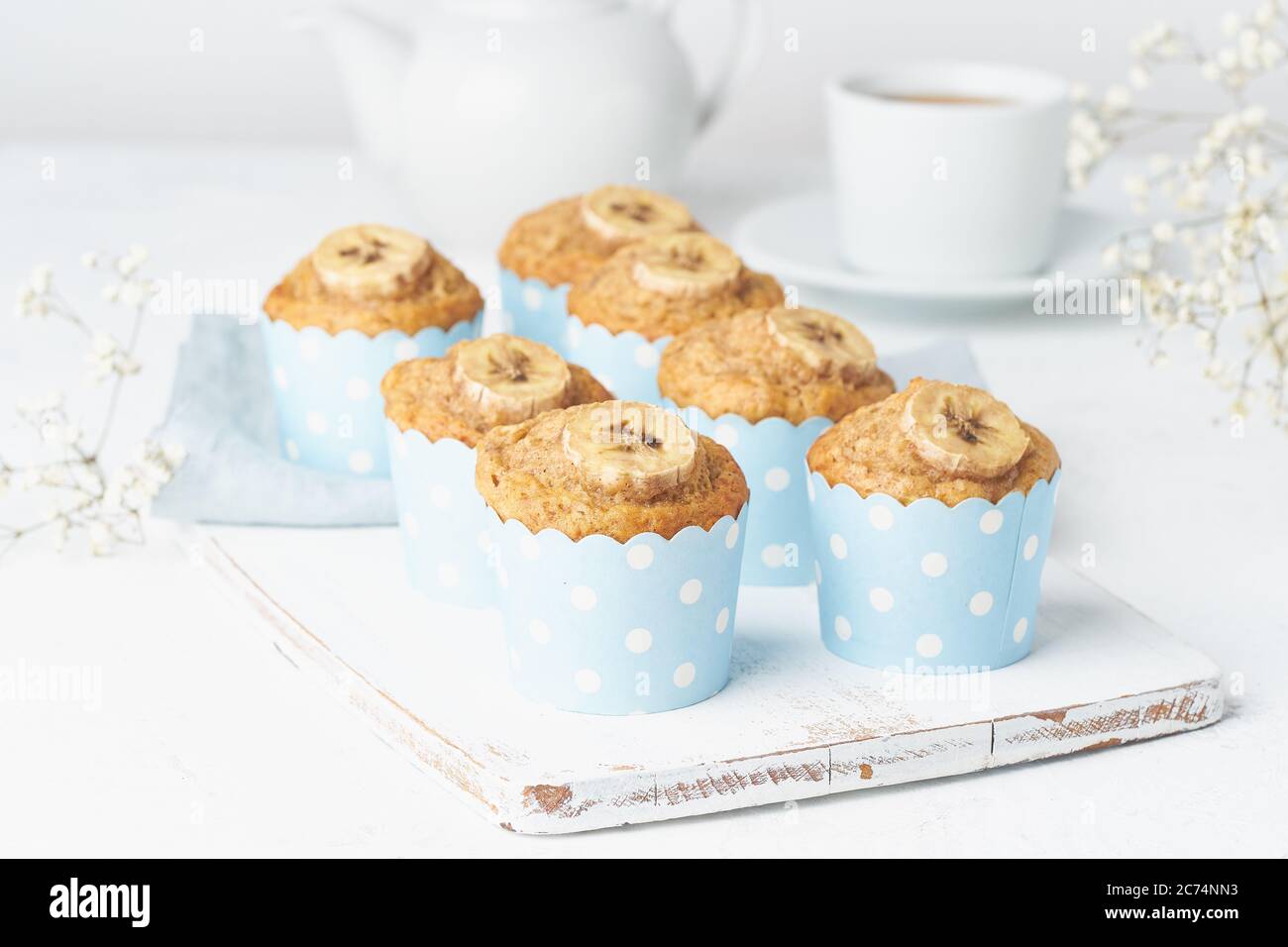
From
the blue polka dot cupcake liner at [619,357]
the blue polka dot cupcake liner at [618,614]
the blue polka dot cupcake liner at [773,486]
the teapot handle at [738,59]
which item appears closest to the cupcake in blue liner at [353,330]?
the blue polka dot cupcake liner at [619,357]

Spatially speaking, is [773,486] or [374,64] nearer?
[773,486]

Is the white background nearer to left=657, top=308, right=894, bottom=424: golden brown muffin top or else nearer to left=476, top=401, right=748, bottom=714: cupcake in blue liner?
left=476, top=401, right=748, bottom=714: cupcake in blue liner

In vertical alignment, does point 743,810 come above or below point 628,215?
below

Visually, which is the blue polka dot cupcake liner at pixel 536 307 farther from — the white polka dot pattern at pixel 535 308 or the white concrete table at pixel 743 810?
the white concrete table at pixel 743 810

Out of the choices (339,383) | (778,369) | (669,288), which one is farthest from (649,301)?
(339,383)

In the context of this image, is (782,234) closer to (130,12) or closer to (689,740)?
(689,740)

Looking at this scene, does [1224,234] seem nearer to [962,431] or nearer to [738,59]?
[962,431]

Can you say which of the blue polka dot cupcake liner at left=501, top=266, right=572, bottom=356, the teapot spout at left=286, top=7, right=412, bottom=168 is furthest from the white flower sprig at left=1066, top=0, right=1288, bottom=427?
the teapot spout at left=286, top=7, right=412, bottom=168

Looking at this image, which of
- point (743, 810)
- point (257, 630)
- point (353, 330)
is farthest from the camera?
point (353, 330)
